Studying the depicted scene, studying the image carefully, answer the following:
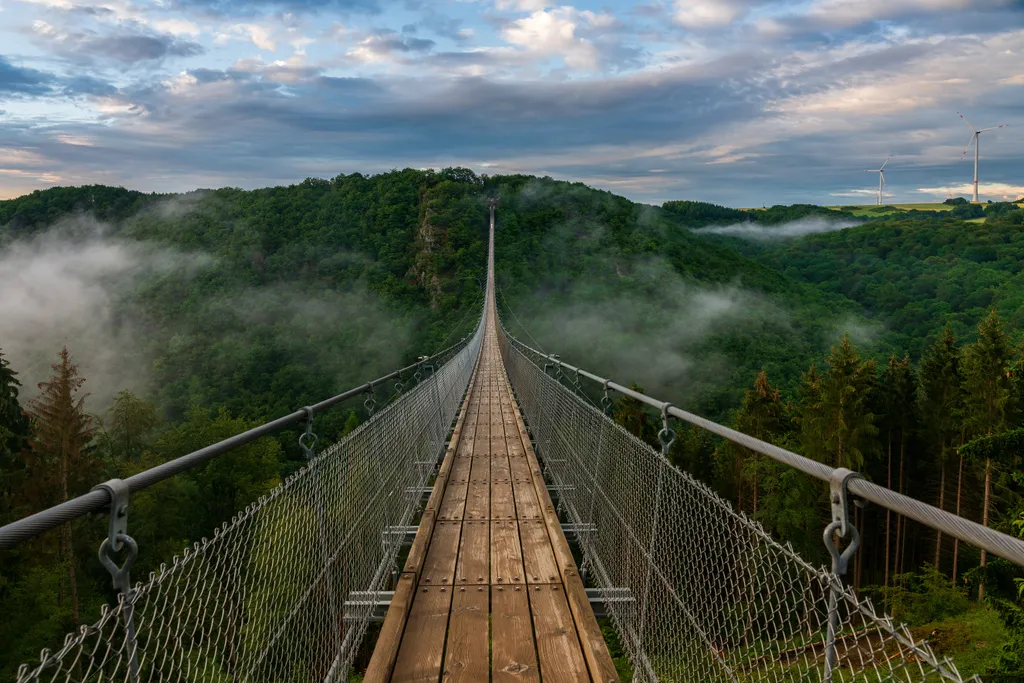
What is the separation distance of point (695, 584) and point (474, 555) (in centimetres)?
164

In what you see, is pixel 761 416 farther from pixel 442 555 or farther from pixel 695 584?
pixel 695 584

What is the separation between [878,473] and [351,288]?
2214 inches

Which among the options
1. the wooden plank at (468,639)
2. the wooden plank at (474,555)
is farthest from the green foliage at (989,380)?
the wooden plank at (468,639)

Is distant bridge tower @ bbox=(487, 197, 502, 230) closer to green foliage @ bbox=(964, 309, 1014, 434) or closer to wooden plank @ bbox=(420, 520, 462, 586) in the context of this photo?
green foliage @ bbox=(964, 309, 1014, 434)

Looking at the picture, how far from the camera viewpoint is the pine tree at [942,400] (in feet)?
69.9

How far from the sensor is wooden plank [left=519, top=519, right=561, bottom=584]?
3377 mm

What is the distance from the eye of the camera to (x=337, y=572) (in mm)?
2865

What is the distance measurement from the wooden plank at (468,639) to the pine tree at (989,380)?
2094 cm

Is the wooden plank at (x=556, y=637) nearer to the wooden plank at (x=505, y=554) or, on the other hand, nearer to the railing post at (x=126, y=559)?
the wooden plank at (x=505, y=554)

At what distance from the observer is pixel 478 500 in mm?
4949

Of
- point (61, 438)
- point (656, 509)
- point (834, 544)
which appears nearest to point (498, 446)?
point (656, 509)

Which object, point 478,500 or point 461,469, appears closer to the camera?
point 478,500

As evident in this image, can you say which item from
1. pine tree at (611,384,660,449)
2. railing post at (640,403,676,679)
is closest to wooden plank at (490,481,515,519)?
railing post at (640,403,676,679)

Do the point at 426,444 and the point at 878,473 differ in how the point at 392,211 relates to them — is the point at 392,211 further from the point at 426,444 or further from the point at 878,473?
the point at 426,444
